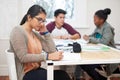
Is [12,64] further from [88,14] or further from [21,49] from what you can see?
[88,14]

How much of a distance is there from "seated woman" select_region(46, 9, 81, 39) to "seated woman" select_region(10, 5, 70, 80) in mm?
1346

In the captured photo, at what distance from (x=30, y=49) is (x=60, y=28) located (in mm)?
1713

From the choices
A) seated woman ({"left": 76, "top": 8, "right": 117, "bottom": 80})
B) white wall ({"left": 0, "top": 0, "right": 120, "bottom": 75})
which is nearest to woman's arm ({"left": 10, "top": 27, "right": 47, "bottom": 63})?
seated woman ({"left": 76, "top": 8, "right": 117, "bottom": 80})

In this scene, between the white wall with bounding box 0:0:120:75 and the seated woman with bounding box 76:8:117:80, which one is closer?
the seated woman with bounding box 76:8:117:80

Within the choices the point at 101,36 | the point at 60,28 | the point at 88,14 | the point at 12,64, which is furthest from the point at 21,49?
the point at 88,14

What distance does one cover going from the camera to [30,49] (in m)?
1.86

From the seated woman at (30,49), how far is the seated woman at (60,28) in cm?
135

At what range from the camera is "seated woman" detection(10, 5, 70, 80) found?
1.71 metres

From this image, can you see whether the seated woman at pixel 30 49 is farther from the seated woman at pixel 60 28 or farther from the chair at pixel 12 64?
the seated woman at pixel 60 28

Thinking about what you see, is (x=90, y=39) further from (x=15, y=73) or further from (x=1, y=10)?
(x=1, y=10)

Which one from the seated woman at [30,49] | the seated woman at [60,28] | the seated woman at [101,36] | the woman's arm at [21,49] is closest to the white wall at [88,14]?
the seated woman at [60,28]

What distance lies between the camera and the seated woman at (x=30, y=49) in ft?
5.62

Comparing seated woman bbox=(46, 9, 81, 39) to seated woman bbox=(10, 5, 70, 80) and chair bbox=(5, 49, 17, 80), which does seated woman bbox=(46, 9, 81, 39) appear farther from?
chair bbox=(5, 49, 17, 80)

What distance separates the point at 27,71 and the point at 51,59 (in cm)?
27
